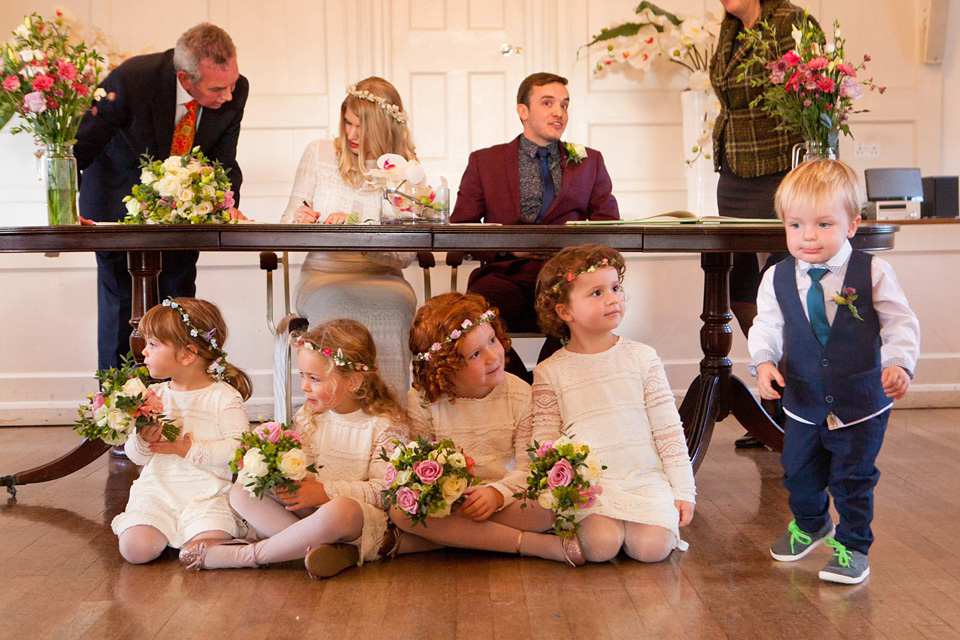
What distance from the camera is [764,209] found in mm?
3404

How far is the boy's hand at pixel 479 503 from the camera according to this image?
2.15 m

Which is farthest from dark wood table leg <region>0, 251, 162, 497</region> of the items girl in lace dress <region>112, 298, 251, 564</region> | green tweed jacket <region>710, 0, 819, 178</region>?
green tweed jacket <region>710, 0, 819, 178</region>

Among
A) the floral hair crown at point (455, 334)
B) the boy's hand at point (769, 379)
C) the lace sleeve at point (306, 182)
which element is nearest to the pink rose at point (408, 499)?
the floral hair crown at point (455, 334)

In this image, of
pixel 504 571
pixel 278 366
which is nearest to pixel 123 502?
pixel 278 366

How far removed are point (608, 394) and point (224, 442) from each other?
3.04 feet

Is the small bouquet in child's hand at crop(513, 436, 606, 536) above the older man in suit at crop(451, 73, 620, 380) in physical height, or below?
below

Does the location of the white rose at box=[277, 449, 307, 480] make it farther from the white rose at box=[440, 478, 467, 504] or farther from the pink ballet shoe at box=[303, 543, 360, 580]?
the white rose at box=[440, 478, 467, 504]

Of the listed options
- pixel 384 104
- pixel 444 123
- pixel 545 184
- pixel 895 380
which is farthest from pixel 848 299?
pixel 444 123

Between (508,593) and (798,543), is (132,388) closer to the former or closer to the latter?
(508,593)

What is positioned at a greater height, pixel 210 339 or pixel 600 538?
pixel 210 339

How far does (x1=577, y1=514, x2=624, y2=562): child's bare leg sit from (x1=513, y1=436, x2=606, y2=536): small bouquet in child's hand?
0.18 ft

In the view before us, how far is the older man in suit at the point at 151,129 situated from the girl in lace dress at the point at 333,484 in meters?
1.32

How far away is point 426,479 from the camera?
2.04 m

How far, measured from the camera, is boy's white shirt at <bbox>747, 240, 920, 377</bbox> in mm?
1932
